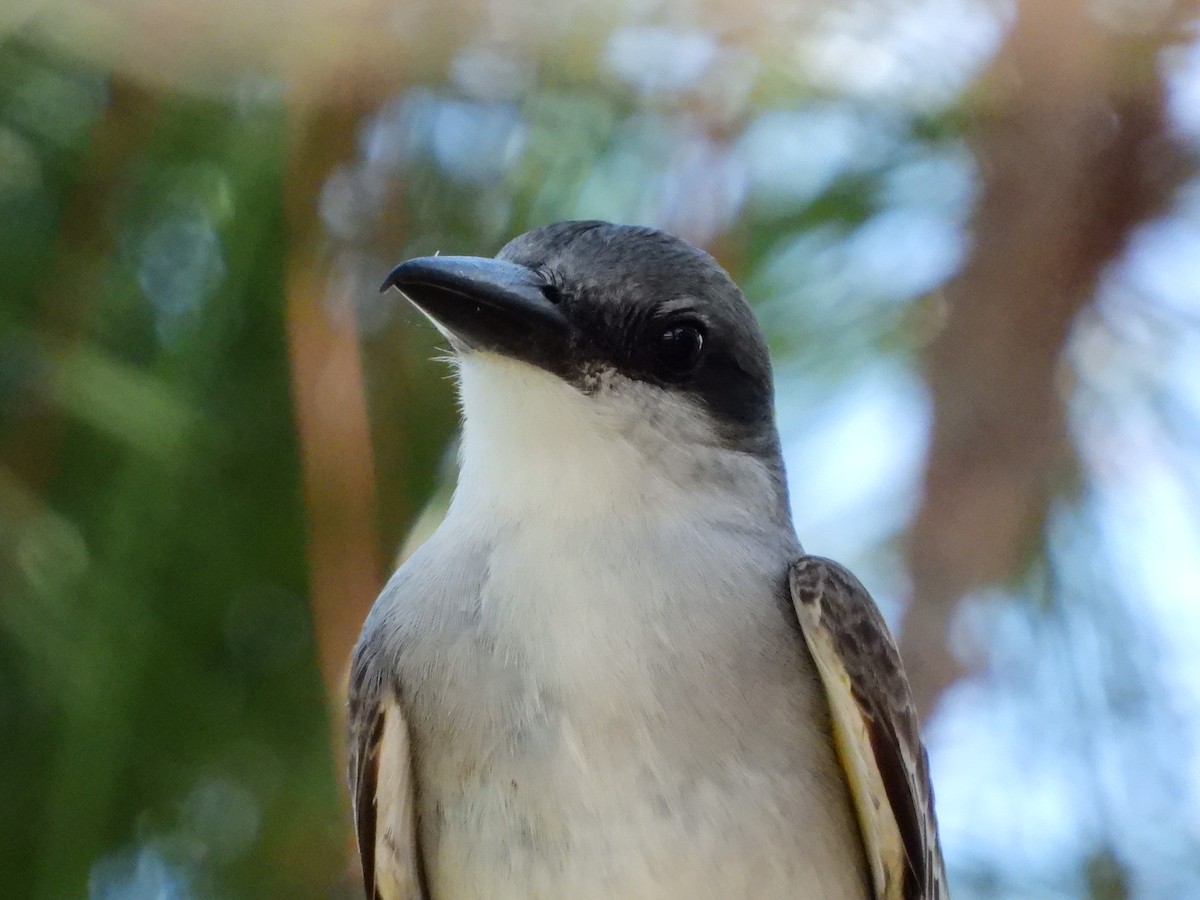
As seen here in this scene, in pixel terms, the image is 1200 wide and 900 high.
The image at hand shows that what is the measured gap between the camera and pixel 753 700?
1676mm

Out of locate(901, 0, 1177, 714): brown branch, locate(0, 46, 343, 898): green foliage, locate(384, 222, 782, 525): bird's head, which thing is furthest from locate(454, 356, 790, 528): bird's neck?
locate(901, 0, 1177, 714): brown branch

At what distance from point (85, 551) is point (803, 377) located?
1.38 metres

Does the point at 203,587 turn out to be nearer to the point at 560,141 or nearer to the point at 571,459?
the point at 571,459

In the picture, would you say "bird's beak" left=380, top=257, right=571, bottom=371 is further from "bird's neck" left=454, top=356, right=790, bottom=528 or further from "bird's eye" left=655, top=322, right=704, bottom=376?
"bird's eye" left=655, top=322, right=704, bottom=376

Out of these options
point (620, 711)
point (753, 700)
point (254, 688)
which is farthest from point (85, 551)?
point (753, 700)

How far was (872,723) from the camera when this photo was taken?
1.70m

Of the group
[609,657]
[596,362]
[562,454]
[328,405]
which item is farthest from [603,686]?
[328,405]

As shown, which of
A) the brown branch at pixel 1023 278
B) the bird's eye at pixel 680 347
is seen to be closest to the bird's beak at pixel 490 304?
the bird's eye at pixel 680 347

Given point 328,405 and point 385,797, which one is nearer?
point 385,797

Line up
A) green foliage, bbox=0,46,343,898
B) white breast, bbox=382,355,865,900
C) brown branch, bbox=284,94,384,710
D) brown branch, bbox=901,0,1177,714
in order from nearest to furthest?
1. white breast, bbox=382,355,865,900
2. green foliage, bbox=0,46,343,898
3. brown branch, bbox=284,94,384,710
4. brown branch, bbox=901,0,1177,714

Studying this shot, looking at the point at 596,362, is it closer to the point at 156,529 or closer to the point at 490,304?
the point at 490,304

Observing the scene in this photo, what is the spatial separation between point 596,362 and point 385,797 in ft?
2.10

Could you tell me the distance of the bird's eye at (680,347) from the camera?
188 cm

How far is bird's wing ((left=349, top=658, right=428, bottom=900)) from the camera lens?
1.72 m
